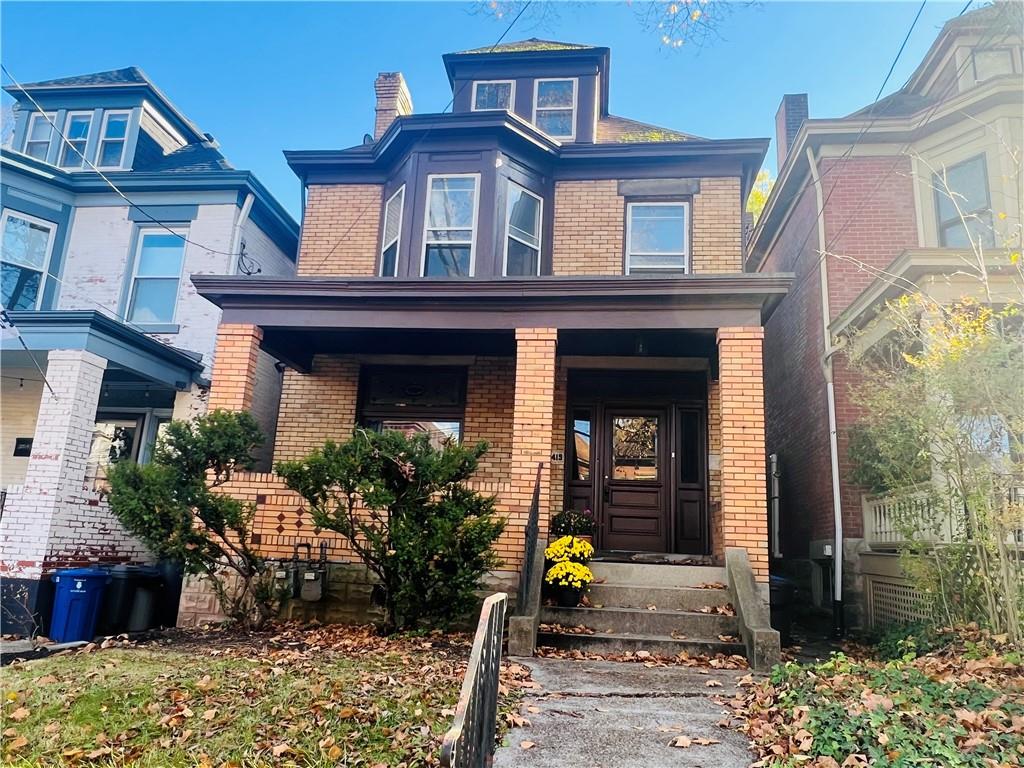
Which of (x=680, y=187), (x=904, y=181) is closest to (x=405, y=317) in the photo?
(x=680, y=187)

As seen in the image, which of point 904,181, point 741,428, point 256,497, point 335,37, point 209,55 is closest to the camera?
point 741,428

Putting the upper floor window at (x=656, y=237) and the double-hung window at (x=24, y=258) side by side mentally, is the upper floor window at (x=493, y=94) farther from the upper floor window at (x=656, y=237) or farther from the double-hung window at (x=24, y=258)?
the double-hung window at (x=24, y=258)

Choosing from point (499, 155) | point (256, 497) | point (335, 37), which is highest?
point (335, 37)

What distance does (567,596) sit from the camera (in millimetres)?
6613

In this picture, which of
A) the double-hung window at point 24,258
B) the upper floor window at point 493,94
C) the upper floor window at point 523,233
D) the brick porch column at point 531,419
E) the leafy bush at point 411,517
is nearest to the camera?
the leafy bush at point 411,517

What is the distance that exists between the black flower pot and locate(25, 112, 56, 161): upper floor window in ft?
39.2

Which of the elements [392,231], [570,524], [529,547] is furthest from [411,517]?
[392,231]

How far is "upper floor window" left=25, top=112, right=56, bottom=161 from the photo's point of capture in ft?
40.2

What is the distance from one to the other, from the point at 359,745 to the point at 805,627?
23.5ft

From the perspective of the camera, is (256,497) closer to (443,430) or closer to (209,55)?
(443,430)

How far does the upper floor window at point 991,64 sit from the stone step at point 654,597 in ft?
27.1

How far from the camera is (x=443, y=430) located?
32.2ft

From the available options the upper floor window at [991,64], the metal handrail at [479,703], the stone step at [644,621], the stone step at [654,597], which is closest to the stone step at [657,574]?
the stone step at [654,597]

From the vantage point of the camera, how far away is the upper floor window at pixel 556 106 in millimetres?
11148
